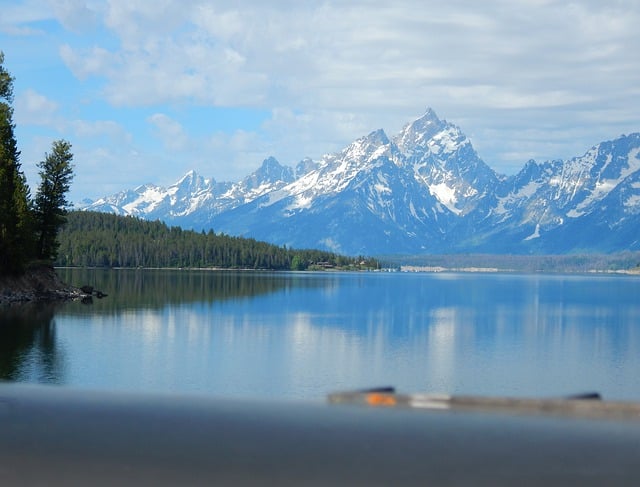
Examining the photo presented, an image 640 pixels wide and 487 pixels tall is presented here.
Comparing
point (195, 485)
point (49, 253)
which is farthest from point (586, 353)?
point (49, 253)

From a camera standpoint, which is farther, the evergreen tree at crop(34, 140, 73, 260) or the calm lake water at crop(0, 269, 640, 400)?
the evergreen tree at crop(34, 140, 73, 260)

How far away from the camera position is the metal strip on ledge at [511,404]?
26.6 meters

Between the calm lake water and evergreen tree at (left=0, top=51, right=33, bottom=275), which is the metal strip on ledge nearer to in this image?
the calm lake water

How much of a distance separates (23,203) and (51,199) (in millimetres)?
18881

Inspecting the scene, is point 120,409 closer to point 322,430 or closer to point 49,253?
point 322,430

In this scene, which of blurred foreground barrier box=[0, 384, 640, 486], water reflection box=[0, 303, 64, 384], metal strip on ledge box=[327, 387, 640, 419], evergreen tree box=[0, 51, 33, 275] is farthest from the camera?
evergreen tree box=[0, 51, 33, 275]

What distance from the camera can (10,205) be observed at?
309 ft

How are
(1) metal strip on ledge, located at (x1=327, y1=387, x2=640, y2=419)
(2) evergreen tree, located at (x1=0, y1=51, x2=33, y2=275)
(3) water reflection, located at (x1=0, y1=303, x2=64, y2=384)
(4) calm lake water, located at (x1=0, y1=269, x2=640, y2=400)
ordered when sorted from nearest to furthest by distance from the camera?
1. (1) metal strip on ledge, located at (x1=327, y1=387, x2=640, y2=419)
2. (3) water reflection, located at (x1=0, y1=303, x2=64, y2=384)
3. (4) calm lake water, located at (x1=0, y1=269, x2=640, y2=400)
4. (2) evergreen tree, located at (x1=0, y1=51, x2=33, y2=275)

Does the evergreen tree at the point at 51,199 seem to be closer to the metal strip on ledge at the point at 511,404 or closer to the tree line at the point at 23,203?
the tree line at the point at 23,203

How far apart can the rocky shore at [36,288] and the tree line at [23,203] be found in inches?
58.6

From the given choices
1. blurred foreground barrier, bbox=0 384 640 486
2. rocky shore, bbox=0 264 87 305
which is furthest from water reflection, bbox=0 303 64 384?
blurred foreground barrier, bbox=0 384 640 486

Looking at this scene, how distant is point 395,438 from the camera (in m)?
25.1

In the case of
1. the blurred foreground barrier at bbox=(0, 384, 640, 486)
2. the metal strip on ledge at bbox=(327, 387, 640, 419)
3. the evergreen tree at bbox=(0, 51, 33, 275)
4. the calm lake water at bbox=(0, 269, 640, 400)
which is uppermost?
the evergreen tree at bbox=(0, 51, 33, 275)

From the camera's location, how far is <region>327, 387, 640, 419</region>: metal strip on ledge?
26609 millimetres
